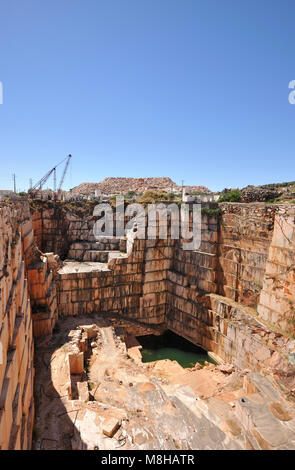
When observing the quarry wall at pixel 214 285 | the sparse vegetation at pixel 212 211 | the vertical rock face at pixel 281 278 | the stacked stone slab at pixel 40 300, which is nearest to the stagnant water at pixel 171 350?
the quarry wall at pixel 214 285

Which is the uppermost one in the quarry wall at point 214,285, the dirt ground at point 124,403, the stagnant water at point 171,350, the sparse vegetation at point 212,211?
the sparse vegetation at point 212,211

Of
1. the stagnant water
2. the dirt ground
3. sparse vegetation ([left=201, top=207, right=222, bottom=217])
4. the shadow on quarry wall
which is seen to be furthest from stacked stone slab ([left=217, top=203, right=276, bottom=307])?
the shadow on quarry wall

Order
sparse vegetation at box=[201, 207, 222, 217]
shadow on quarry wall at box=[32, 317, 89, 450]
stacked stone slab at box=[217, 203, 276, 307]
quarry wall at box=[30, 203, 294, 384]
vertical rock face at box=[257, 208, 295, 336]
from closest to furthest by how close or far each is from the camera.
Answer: shadow on quarry wall at box=[32, 317, 89, 450], vertical rock face at box=[257, 208, 295, 336], quarry wall at box=[30, 203, 294, 384], stacked stone slab at box=[217, 203, 276, 307], sparse vegetation at box=[201, 207, 222, 217]

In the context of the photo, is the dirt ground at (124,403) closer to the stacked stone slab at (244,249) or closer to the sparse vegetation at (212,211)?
the stacked stone slab at (244,249)

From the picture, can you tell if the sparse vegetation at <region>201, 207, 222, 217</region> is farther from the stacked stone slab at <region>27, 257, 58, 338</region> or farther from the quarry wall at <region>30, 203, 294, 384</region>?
the stacked stone slab at <region>27, 257, 58, 338</region>

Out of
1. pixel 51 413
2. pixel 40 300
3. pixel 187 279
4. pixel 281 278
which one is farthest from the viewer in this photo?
pixel 187 279

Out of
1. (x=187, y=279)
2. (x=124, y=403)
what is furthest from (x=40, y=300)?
(x=187, y=279)

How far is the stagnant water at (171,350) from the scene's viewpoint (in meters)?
15.9

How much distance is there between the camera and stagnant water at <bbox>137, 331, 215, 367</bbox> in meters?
15.9

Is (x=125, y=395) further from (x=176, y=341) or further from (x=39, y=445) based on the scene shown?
(x=176, y=341)

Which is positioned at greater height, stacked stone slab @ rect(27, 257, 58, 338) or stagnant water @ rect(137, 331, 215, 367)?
stacked stone slab @ rect(27, 257, 58, 338)

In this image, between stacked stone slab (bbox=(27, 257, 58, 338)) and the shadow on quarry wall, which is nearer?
the shadow on quarry wall

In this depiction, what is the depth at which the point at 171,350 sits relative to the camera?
16938 millimetres

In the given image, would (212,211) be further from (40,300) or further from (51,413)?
(51,413)
